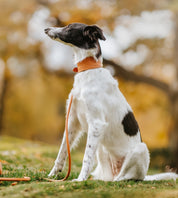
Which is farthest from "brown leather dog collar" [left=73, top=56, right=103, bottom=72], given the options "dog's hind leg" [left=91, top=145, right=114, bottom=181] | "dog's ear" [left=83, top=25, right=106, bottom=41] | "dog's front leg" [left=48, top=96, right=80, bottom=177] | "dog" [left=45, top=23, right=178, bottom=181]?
"dog's hind leg" [left=91, top=145, right=114, bottom=181]

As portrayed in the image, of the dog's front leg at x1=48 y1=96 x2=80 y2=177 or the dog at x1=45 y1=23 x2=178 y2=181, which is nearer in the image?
the dog at x1=45 y1=23 x2=178 y2=181

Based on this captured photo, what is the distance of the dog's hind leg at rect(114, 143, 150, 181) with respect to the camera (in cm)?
395

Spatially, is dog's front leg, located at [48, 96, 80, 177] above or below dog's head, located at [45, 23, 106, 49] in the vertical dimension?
below

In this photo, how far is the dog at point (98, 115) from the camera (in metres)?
3.71

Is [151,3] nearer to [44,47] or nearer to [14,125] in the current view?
[44,47]

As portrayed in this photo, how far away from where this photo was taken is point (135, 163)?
3.96 metres

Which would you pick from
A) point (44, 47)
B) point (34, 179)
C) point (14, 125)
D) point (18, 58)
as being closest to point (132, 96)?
point (44, 47)

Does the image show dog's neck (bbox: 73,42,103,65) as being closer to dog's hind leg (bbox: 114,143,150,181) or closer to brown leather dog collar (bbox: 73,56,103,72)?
brown leather dog collar (bbox: 73,56,103,72)

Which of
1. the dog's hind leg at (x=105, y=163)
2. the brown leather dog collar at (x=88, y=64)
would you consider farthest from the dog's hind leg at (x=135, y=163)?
the brown leather dog collar at (x=88, y=64)

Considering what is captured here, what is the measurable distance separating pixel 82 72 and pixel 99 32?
0.59 metres

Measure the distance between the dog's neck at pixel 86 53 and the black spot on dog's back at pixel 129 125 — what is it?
0.90 meters

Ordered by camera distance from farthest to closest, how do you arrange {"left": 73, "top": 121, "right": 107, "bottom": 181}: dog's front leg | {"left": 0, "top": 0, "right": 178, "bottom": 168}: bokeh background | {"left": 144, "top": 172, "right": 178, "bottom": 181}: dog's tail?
1. {"left": 0, "top": 0, "right": 178, "bottom": 168}: bokeh background
2. {"left": 144, "top": 172, "right": 178, "bottom": 181}: dog's tail
3. {"left": 73, "top": 121, "right": 107, "bottom": 181}: dog's front leg

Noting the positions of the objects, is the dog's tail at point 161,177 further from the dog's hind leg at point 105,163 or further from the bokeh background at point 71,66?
the bokeh background at point 71,66

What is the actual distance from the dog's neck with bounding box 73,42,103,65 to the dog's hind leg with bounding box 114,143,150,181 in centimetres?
138
